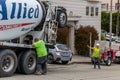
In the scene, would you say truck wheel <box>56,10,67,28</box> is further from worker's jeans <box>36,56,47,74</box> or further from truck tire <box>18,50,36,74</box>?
worker's jeans <box>36,56,47,74</box>

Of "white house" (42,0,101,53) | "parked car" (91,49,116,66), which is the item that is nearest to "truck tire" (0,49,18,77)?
"parked car" (91,49,116,66)

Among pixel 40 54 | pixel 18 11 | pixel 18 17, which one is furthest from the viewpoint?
pixel 40 54

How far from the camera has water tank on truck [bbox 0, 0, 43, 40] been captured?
1728 cm

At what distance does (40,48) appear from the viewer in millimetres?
19016

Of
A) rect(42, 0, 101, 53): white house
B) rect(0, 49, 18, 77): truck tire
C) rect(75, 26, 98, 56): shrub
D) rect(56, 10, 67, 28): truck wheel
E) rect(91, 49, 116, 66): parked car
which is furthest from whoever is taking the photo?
rect(42, 0, 101, 53): white house

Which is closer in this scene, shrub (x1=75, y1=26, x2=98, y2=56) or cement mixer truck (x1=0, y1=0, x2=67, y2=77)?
cement mixer truck (x1=0, y1=0, x2=67, y2=77)

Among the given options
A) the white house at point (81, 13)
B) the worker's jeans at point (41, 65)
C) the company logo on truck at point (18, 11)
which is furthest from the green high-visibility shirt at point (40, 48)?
the white house at point (81, 13)

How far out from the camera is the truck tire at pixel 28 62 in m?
18.6

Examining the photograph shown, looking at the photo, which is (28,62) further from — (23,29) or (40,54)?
(23,29)

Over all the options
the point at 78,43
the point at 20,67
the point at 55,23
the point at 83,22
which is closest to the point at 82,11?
the point at 83,22

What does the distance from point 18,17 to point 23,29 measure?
85 cm

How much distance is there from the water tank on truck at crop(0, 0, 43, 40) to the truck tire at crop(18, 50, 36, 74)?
96 centimetres

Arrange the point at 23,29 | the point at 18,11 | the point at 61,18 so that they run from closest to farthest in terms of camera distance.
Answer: the point at 18,11, the point at 23,29, the point at 61,18

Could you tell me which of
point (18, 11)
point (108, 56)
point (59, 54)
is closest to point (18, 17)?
point (18, 11)
